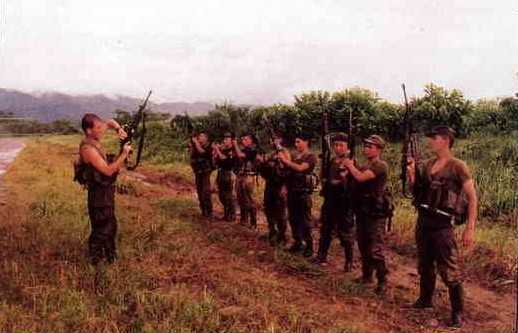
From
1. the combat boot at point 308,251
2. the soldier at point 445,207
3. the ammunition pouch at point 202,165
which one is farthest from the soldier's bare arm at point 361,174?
the ammunition pouch at point 202,165

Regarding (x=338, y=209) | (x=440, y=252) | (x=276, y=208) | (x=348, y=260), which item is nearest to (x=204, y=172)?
(x=276, y=208)

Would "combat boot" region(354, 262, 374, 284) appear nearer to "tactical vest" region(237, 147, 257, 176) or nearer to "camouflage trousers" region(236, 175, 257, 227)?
"tactical vest" region(237, 147, 257, 176)

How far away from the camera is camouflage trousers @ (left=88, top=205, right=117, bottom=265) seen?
6.18 m

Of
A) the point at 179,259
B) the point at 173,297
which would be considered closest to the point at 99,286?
the point at 173,297

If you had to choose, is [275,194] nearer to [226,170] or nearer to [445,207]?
[226,170]

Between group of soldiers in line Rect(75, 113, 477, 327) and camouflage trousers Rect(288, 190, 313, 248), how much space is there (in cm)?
2

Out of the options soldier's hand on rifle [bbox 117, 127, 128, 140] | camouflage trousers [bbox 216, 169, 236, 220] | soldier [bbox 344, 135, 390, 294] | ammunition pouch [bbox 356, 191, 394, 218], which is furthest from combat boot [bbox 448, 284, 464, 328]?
camouflage trousers [bbox 216, 169, 236, 220]

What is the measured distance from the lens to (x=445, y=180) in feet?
17.6

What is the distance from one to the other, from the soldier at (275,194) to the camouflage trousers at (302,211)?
1.40 feet

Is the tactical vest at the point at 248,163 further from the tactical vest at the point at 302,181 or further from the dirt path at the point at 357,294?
the tactical vest at the point at 302,181

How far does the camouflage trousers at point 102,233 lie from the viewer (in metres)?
6.18

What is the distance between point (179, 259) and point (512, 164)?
10.3 metres

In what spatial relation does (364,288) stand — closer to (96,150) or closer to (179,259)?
(179,259)

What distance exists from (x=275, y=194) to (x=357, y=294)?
2801 millimetres
